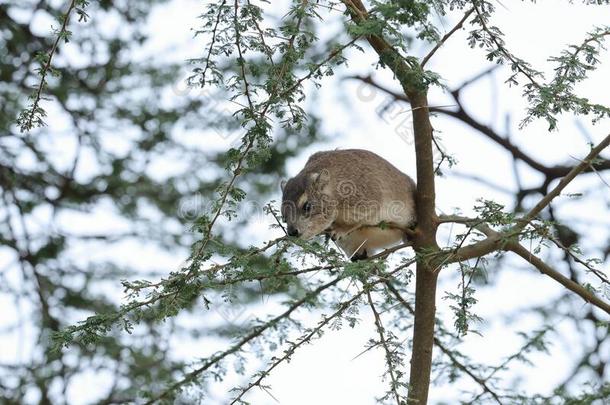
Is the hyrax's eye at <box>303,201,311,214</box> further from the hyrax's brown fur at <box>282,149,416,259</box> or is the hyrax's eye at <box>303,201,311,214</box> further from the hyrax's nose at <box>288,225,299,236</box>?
the hyrax's nose at <box>288,225,299,236</box>

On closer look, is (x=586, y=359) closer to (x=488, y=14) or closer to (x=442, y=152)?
(x=442, y=152)

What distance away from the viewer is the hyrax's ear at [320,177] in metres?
4.16

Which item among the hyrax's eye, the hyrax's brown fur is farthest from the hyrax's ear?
the hyrax's eye

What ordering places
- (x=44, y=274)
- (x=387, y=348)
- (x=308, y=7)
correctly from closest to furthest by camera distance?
(x=308, y=7), (x=387, y=348), (x=44, y=274)

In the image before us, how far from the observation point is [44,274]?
217 inches

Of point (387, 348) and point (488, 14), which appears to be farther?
point (387, 348)

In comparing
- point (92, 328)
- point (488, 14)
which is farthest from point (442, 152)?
point (92, 328)

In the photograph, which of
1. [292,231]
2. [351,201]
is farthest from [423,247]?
[351,201]

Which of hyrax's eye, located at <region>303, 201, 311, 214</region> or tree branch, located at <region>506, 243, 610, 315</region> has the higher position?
hyrax's eye, located at <region>303, 201, 311, 214</region>

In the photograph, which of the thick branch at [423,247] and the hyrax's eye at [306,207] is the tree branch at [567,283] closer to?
the thick branch at [423,247]

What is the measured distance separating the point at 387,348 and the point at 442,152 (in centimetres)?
82

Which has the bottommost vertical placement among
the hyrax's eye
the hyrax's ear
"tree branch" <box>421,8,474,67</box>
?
"tree branch" <box>421,8,474,67</box>

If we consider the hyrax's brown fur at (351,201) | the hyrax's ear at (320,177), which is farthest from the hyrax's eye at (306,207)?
the hyrax's ear at (320,177)

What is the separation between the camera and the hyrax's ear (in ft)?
13.6
